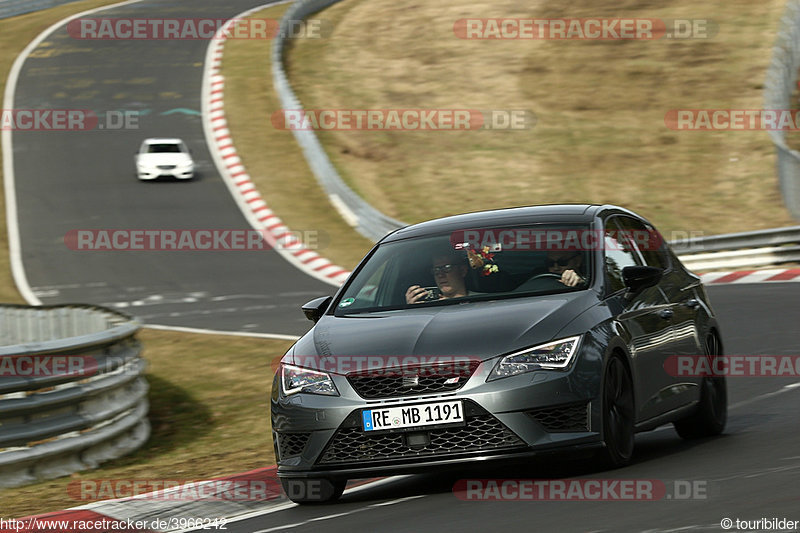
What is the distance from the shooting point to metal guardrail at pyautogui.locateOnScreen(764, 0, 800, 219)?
82.3 ft

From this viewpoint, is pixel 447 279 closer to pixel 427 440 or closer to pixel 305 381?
pixel 305 381

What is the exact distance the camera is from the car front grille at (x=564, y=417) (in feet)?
22.5

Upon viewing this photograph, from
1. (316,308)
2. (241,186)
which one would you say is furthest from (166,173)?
(316,308)

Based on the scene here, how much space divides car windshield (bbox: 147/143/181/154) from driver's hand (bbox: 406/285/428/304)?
24948 mm

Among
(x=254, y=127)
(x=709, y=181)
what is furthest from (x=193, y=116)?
(x=709, y=181)

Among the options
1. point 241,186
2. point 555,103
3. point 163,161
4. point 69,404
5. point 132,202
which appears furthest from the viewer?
point 555,103

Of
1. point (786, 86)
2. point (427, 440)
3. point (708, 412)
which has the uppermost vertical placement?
point (427, 440)

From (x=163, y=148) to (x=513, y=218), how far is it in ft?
81.9

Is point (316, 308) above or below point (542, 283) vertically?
below

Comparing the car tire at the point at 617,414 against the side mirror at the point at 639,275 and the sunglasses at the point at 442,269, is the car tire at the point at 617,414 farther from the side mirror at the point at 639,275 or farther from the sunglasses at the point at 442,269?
the sunglasses at the point at 442,269

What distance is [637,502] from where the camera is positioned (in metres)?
6.34

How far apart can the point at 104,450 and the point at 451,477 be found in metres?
3.40

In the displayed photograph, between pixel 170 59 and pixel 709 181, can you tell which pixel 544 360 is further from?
pixel 170 59

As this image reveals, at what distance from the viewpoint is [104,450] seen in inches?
409
